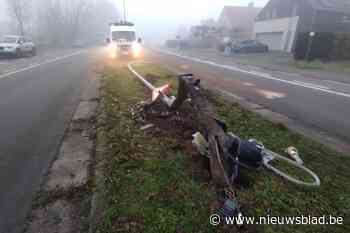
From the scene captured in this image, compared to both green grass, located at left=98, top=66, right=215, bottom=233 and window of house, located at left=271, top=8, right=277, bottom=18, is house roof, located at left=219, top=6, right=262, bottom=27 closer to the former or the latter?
window of house, located at left=271, top=8, right=277, bottom=18

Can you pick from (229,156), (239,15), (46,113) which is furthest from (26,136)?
(239,15)

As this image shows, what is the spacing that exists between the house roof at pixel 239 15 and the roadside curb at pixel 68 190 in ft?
168

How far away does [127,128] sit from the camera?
4.92 m

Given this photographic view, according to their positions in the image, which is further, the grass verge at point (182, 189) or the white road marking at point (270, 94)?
the white road marking at point (270, 94)

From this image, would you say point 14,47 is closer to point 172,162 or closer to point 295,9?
point 172,162

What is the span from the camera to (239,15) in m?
50.6

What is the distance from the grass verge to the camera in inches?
99.0

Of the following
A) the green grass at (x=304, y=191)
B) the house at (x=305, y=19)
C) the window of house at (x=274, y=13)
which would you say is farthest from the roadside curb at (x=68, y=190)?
the window of house at (x=274, y=13)

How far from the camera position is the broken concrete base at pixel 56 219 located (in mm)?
2525

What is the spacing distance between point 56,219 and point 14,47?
24187 mm

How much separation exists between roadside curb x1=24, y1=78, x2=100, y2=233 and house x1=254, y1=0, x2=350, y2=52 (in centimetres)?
2984

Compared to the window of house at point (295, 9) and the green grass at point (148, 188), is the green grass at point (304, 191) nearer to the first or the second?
the green grass at point (148, 188)

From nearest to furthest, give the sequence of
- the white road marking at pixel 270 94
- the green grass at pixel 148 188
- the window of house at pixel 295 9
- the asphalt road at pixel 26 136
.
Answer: the green grass at pixel 148 188, the asphalt road at pixel 26 136, the white road marking at pixel 270 94, the window of house at pixel 295 9

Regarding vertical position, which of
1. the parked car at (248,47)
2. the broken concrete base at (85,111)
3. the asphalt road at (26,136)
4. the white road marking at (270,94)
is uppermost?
the parked car at (248,47)
